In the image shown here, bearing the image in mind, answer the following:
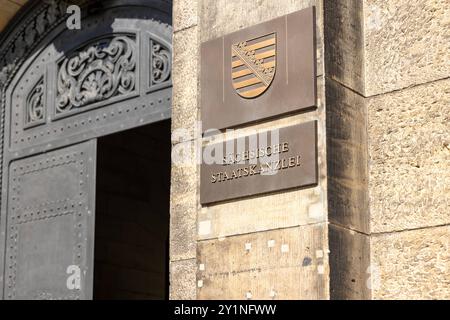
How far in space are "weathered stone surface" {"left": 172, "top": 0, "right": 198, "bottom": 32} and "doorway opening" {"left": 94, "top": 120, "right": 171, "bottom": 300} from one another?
7.90 ft

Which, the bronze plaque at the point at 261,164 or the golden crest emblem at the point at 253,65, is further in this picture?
the golden crest emblem at the point at 253,65

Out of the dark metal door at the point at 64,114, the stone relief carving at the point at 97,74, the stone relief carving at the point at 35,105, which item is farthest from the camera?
the stone relief carving at the point at 35,105

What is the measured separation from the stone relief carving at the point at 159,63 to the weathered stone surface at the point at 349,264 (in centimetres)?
292

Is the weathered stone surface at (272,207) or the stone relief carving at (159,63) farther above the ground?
the stone relief carving at (159,63)

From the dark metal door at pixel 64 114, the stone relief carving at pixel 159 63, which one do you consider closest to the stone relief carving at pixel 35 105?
the dark metal door at pixel 64 114

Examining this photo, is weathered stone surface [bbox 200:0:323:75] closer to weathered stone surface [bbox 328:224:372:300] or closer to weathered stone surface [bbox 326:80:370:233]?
weathered stone surface [bbox 326:80:370:233]

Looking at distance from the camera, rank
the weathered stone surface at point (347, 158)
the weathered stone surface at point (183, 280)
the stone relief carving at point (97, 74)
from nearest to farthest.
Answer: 1. the weathered stone surface at point (347, 158)
2. the weathered stone surface at point (183, 280)
3. the stone relief carving at point (97, 74)

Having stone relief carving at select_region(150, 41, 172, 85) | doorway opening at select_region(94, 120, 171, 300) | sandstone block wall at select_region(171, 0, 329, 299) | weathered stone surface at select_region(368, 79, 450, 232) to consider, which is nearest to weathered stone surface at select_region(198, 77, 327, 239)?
sandstone block wall at select_region(171, 0, 329, 299)

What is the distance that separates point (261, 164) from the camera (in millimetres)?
5039

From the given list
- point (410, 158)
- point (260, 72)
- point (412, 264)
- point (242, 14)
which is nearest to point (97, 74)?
point (242, 14)

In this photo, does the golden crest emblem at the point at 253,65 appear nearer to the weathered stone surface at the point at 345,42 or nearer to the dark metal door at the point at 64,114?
the weathered stone surface at the point at 345,42

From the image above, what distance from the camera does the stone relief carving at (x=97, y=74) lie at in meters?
7.84

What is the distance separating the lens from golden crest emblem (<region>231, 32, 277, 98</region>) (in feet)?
16.9

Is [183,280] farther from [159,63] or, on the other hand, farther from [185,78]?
[159,63]
